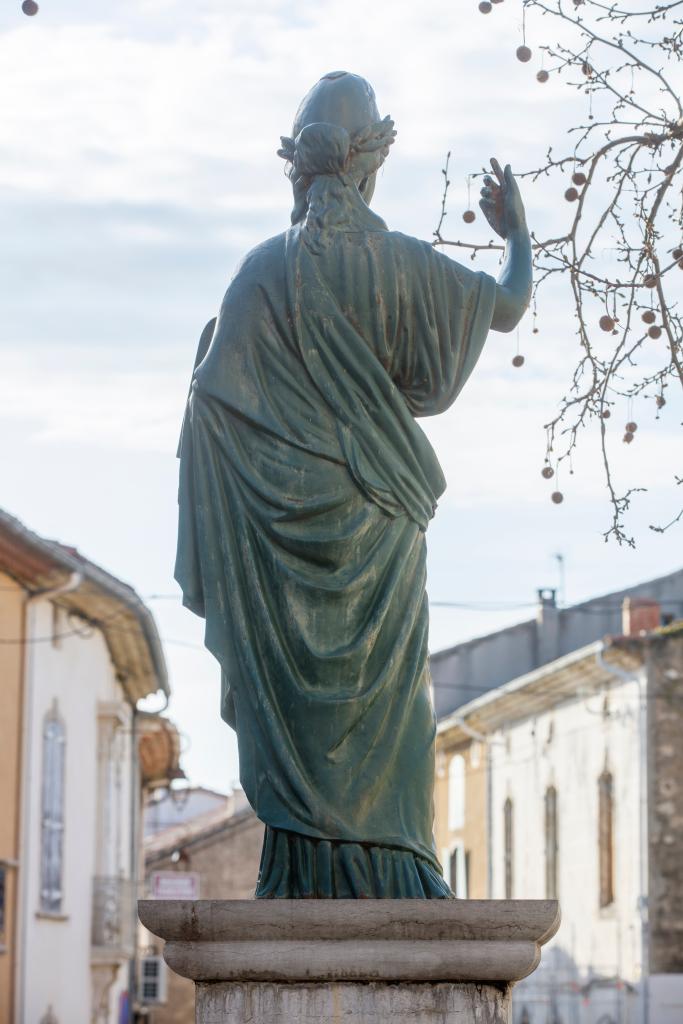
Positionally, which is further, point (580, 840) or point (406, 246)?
point (580, 840)

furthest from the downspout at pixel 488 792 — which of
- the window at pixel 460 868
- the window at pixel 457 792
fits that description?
the window at pixel 457 792

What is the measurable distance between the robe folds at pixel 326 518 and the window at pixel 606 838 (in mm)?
25584

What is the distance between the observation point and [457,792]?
4031 centimetres

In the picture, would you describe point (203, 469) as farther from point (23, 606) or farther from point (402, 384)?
point (23, 606)

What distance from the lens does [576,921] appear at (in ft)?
105

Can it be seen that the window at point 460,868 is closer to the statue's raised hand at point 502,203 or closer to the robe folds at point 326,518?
the statue's raised hand at point 502,203

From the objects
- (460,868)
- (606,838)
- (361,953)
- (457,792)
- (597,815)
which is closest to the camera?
(361,953)

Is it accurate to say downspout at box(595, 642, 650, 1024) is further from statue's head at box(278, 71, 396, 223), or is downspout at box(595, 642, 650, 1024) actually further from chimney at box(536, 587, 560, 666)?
statue's head at box(278, 71, 396, 223)

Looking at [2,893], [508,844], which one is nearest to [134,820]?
[508,844]

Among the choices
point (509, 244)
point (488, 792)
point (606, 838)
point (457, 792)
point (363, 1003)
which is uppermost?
point (457, 792)

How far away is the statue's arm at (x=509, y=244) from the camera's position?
547 centimetres

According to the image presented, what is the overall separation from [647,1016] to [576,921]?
4091 millimetres

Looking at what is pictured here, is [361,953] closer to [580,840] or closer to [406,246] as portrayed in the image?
[406,246]

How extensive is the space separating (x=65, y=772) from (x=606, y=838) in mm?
8593
